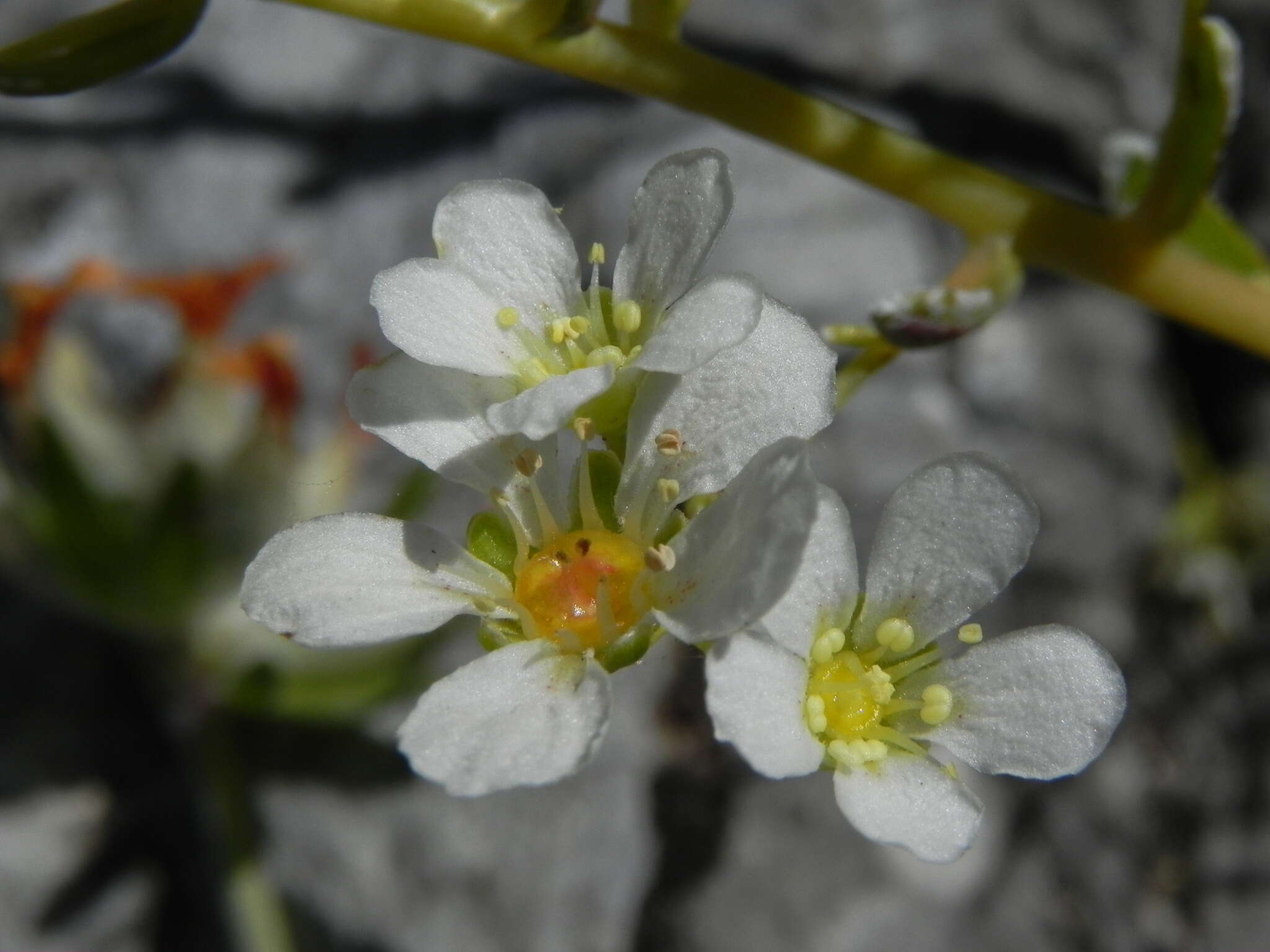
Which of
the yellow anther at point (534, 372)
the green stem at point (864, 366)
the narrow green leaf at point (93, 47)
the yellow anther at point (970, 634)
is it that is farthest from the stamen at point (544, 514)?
the narrow green leaf at point (93, 47)

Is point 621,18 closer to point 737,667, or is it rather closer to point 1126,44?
point 1126,44

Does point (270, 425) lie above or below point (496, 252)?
below

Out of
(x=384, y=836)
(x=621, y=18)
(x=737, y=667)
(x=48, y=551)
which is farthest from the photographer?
(x=621, y=18)

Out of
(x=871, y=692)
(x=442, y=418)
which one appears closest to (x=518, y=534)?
(x=442, y=418)

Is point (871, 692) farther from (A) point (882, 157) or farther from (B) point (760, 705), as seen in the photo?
(A) point (882, 157)

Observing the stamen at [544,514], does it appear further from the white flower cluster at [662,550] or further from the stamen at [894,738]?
the stamen at [894,738]

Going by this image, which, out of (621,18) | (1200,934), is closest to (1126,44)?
(621,18)
